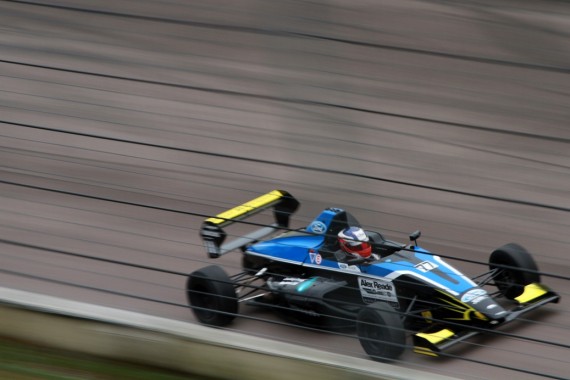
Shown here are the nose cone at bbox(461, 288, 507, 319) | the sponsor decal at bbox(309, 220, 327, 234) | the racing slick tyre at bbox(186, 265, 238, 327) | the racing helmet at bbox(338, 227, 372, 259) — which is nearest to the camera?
the sponsor decal at bbox(309, 220, 327, 234)

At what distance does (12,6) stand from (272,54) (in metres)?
0.97

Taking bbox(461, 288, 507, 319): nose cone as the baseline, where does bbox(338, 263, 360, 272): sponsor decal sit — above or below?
above

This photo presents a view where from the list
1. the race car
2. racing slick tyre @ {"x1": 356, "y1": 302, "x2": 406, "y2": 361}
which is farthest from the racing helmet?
racing slick tyre @ {"x1": 356, "y1": 302, "x2": 406, "y2": 361}

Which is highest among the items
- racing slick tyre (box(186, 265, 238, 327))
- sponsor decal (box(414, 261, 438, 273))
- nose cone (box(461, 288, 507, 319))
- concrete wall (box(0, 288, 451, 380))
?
sponsor decal (box(414, 261, 438, 273))

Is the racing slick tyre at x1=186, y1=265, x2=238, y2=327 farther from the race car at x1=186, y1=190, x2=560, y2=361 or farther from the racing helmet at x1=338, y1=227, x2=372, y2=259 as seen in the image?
the racing helmet at x1=338, y1=227, x2=372, y2=259

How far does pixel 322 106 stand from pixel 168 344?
0.97 m

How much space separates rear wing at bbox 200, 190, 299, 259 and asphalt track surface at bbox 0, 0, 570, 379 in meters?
0.06

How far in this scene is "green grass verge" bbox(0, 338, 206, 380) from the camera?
313 centimetres

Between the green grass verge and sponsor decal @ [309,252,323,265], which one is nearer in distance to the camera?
the green grass verge

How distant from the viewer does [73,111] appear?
121 inches

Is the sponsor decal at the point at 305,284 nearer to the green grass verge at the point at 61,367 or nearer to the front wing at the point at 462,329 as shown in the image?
the front wing at the point at 462,329

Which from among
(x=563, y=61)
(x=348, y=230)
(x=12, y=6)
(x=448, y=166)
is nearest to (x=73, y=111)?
(x=12, y=6)

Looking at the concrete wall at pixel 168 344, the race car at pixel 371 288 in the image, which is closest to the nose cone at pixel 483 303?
the race car at pixel 371 288

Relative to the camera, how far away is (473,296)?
513cm
